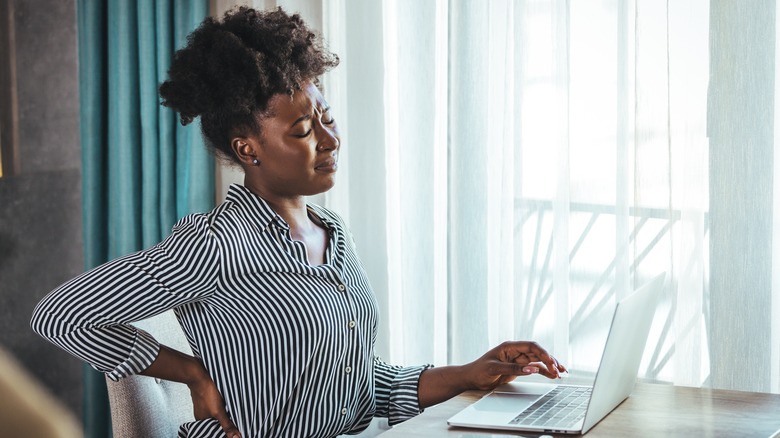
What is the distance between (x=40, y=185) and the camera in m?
2.14

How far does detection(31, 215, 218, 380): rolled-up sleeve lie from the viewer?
1.42 metres

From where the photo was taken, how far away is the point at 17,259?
213cm

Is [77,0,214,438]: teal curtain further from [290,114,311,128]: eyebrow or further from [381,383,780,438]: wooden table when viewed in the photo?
[381,383,780,438]: wooden table

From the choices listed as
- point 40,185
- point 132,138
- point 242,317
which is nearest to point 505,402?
point 242,317

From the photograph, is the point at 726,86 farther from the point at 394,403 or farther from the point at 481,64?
the point at 394,403

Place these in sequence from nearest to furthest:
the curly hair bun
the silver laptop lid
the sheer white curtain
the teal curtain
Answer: the silver laptop lid → the curly hair bun → the sheer white curtain → the teal curtain

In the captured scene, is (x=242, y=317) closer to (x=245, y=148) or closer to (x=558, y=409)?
(x=245, y=148)

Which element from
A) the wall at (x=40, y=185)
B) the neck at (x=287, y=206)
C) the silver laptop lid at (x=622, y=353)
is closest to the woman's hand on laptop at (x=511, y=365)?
the silver laptop lid at (x=622, y=353)

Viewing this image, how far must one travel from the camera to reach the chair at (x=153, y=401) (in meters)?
1.55

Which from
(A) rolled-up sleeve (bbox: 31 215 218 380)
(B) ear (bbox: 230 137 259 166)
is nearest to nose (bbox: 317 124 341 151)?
(B) ear (bbox: 230 137 259 166)

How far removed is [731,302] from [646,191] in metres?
0.30

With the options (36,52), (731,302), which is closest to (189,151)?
(36,52)

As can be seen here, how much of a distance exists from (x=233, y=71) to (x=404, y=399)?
674mm

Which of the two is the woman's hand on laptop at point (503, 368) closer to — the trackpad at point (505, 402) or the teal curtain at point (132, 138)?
the trackpad at point (505, 402)
